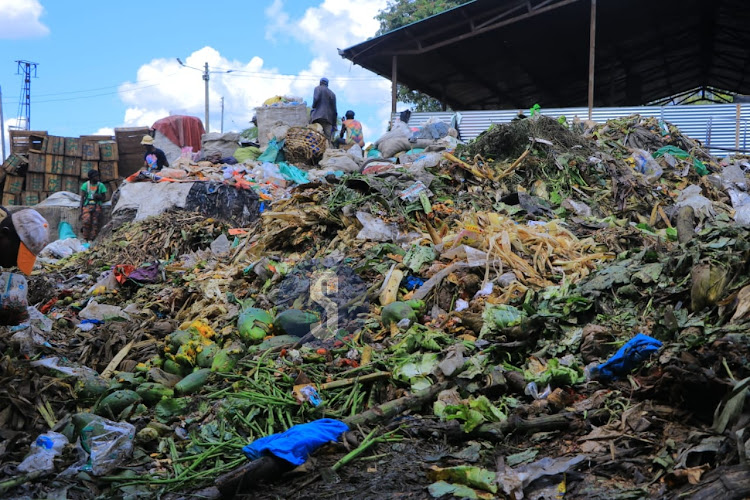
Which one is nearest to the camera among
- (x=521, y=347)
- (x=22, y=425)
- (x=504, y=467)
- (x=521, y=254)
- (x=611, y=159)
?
(x=504, y=467)

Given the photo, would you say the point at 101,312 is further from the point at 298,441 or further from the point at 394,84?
the point at 394,84

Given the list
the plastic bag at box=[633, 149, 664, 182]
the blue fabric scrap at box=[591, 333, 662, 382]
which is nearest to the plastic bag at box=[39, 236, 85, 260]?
the plastic bag at box=[633, 149, 664, 182]

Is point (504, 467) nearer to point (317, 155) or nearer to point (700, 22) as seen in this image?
point (317, 155)

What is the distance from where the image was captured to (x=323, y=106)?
12.8 meters

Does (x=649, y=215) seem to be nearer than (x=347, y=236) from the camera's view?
No

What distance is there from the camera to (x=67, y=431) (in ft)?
12.0

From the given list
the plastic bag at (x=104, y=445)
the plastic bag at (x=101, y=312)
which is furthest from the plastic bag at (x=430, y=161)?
the plastic bag at (x=104, y=445)

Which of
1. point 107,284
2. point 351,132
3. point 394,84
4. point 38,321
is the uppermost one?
point 394,84

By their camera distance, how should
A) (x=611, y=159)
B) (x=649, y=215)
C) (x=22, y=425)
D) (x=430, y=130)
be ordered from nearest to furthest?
(x=22, y=425)
(x=649, y=215)
(x=611, y=159)
(x=430, y=130)

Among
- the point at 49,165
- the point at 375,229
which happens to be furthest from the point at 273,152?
the point at 375,229

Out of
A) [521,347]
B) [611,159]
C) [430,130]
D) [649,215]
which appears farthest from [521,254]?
[430,130]

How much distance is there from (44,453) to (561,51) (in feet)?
47.5

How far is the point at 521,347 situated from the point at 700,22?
1397 cm

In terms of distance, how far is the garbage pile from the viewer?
2.97 metres
